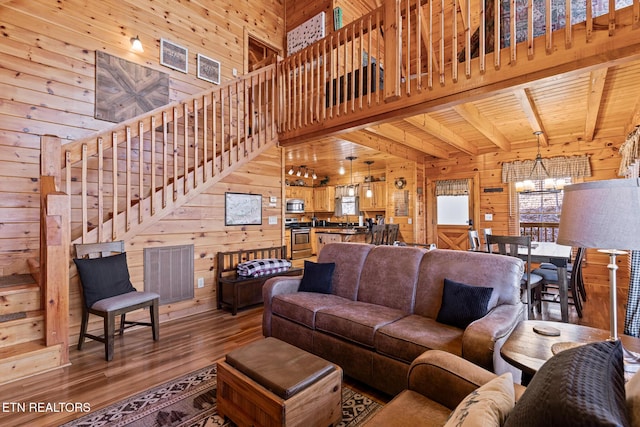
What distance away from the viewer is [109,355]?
2.65 m

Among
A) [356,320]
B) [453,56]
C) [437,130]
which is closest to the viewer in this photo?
[356,320]

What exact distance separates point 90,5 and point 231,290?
151 inches

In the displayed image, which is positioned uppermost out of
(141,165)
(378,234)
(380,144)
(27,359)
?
(380,144)

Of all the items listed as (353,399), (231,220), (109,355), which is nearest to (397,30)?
(231,220)

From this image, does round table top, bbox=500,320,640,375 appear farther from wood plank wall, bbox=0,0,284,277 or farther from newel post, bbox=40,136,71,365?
wood plank wall, bbox=0,0,284,277

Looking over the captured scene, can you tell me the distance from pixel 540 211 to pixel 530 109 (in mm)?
3210

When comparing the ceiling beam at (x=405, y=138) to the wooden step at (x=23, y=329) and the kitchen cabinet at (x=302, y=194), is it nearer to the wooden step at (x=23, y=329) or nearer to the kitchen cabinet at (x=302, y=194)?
the wooden step at (x=23, y=329)

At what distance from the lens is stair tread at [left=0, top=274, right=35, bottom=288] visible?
9.07ft

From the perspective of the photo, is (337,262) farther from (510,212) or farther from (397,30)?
(510,212)

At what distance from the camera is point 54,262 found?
8.33 feet

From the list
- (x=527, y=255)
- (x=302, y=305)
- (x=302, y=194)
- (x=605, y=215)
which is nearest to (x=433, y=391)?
(x=605, y=215)

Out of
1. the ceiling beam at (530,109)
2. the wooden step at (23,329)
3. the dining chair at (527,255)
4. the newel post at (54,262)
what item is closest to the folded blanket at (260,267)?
the newel post at (54,262)

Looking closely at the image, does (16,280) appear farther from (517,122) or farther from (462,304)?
(517,122)

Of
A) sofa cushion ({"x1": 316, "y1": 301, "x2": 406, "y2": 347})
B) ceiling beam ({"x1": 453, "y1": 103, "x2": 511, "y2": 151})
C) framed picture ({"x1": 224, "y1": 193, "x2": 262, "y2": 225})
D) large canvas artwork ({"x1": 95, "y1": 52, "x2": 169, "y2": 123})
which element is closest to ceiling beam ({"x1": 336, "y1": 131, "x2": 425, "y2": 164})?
ceiling beam ({"x1": 453, "y1": 103, "x2": 511, "y2": 151})
